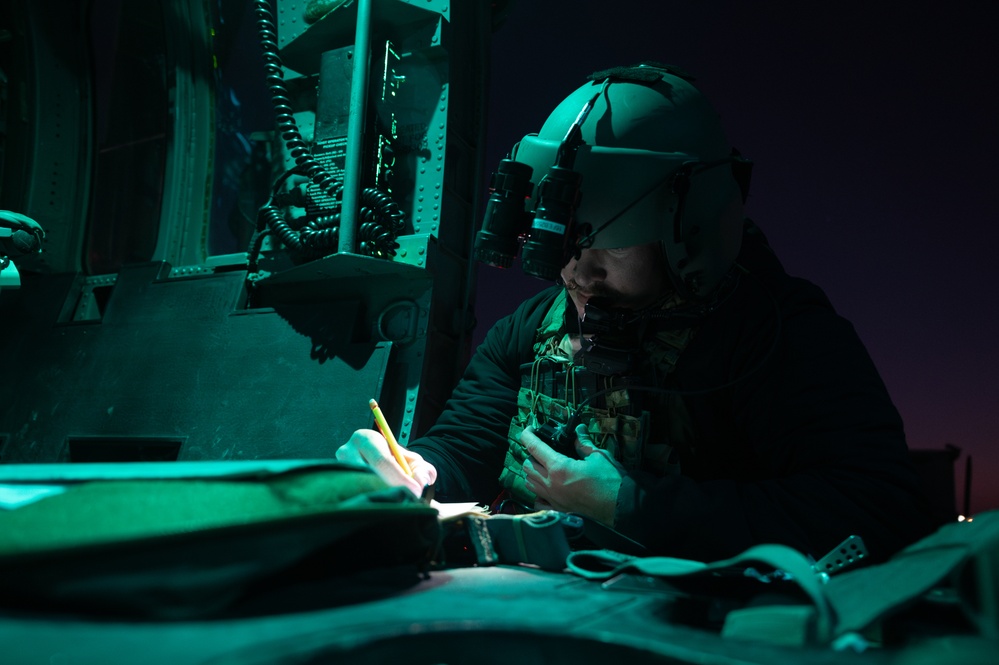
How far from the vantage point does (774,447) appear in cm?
139

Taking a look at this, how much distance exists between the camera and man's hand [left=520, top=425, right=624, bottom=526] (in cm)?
131

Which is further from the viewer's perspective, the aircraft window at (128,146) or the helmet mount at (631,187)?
the aircraft window at (128,146)

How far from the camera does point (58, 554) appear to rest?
1.81 feet

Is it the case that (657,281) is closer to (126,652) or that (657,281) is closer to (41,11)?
(126,652)

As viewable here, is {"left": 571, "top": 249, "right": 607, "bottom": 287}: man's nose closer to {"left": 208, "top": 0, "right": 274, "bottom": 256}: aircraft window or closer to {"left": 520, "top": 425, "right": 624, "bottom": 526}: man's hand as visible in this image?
{"left": 520, "top": 425, "right": 624, "bottom": 526}: man's hand

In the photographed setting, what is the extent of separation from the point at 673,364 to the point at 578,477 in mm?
382

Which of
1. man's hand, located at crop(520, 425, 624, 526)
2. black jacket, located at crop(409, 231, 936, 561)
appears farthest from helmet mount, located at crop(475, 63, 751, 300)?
man's hand, located at crop(520, 425, 624, 526)

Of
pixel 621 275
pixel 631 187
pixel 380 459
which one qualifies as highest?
pixel 631 187

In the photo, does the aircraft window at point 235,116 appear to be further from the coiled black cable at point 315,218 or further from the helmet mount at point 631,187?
the helmet mount at point 631,187

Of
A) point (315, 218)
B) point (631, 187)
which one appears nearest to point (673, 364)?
point (631, 187)

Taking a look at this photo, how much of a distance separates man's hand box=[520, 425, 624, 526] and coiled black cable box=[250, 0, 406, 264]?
5.08 feet

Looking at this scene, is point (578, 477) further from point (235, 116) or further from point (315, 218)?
point (235, 116)

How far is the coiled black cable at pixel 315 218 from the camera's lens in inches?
109

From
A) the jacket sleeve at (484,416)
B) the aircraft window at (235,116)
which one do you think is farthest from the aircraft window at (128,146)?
the jacket sleeve at (484,416)
